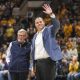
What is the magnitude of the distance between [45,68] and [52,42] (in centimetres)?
43

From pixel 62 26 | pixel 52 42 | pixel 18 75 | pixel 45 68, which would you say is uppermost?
pixel 52 42

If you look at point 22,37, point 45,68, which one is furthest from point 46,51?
point 22,37

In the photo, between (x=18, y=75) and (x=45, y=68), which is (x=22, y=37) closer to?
(x=18, y=75)

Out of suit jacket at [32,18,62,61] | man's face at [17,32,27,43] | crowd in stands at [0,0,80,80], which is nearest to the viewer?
suit jacket at [32,18,62,61]

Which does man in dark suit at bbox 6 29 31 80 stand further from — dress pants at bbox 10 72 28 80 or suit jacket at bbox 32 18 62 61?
suit jacket at bbox 32 18 62 61

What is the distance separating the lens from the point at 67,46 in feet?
56.4

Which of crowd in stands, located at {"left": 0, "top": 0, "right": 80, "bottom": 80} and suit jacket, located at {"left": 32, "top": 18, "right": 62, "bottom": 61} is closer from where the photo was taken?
Result: suit jacket, located at {"left": 32, "top": 18, "right": 62, "bottom": 61}

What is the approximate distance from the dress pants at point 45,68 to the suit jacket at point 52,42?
0.11 meters

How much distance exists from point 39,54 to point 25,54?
0.55 m

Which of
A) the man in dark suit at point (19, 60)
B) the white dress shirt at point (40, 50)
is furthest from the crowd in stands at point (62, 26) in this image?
the white dress shirt at point (40, 50)

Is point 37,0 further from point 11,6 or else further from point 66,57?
point 66,57

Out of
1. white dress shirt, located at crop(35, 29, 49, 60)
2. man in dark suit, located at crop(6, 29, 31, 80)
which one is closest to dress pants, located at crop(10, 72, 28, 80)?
man in dark suit, located at crop(6, 29, 31, 80)

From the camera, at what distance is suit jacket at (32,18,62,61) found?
7246 mm

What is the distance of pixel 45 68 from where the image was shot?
7.27 m
